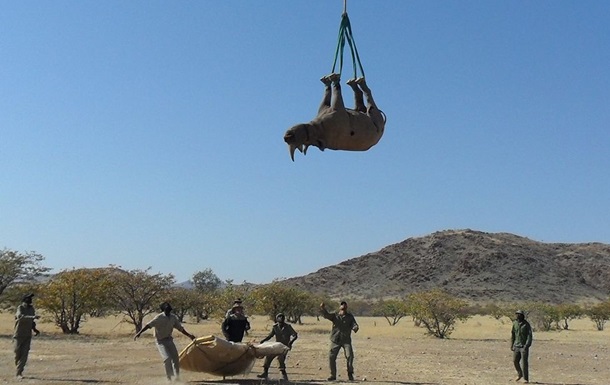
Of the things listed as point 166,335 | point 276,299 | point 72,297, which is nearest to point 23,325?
point 166,335

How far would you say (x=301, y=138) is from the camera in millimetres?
7852

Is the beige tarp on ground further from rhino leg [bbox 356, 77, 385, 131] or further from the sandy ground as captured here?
rhino leg [bbox 356, 77, 385, 131]

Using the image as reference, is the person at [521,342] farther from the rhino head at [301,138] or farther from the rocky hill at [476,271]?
the rocky hill at [476,271]

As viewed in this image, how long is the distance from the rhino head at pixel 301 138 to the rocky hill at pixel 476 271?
88.2 m

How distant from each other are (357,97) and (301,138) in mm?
1794

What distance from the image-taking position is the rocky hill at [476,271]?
322ft

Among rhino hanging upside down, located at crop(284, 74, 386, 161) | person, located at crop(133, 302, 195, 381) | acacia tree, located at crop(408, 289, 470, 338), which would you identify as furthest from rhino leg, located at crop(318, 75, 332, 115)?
acacia tree, located at crop(408, 289, 470, 338)

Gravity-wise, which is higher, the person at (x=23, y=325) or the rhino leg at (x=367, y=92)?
the rhino leg at (x=367, y=92)

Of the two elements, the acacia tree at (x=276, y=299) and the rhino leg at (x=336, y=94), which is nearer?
the rhino leg at (x=336, y=94)

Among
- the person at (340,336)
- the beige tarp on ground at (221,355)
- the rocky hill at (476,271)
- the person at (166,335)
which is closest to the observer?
the person at (166,335)

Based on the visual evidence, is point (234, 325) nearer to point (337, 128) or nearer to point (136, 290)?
point (337, 128)

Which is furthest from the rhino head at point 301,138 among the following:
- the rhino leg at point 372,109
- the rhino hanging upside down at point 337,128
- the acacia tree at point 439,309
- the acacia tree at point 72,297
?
the acacia tree at point 72,297

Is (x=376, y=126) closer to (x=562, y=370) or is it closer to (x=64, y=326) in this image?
(x=562, y=370)

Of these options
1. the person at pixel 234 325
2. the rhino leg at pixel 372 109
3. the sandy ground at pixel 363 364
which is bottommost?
the sandy ground at pixel 363 364
